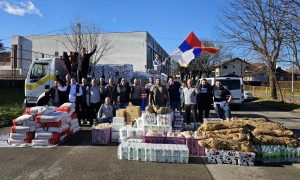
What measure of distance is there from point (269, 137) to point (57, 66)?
9.90 meters

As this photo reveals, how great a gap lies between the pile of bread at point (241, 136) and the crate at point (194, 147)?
0.77ft

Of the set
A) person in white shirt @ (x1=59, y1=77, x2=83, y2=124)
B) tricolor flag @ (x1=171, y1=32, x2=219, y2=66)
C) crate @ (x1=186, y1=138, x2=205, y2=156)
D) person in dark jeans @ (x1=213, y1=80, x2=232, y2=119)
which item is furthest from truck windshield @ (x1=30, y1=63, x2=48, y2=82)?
crate @ (x1=186, y1=138, x2=205, y2=156)

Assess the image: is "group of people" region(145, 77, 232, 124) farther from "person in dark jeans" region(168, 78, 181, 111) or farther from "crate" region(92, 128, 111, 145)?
"crate" region(92, 128, 111, 145)

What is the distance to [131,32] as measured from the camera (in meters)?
51.2

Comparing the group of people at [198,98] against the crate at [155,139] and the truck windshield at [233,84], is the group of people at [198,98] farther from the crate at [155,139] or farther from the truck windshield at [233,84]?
the truck windshield at [233,84]

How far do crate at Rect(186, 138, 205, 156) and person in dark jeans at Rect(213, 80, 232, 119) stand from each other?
14.4 feet

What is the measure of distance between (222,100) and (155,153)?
5.53 meters

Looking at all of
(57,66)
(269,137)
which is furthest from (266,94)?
(269,137)

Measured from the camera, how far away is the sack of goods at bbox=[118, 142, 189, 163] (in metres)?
A: 7.99

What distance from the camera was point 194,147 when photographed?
8.80 meters

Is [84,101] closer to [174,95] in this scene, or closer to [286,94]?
[174,95]

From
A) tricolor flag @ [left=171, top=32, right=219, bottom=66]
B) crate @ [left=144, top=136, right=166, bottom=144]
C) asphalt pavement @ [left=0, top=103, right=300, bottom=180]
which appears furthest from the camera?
tricolor flag @ [left=171, top=32, right=219, bottom=66]

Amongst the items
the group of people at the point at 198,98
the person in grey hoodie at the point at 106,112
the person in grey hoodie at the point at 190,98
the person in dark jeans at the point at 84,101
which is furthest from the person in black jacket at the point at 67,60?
the person in grey hoodie at the point at 190,98

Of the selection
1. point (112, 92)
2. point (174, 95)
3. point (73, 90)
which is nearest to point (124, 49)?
point (174, 95)
